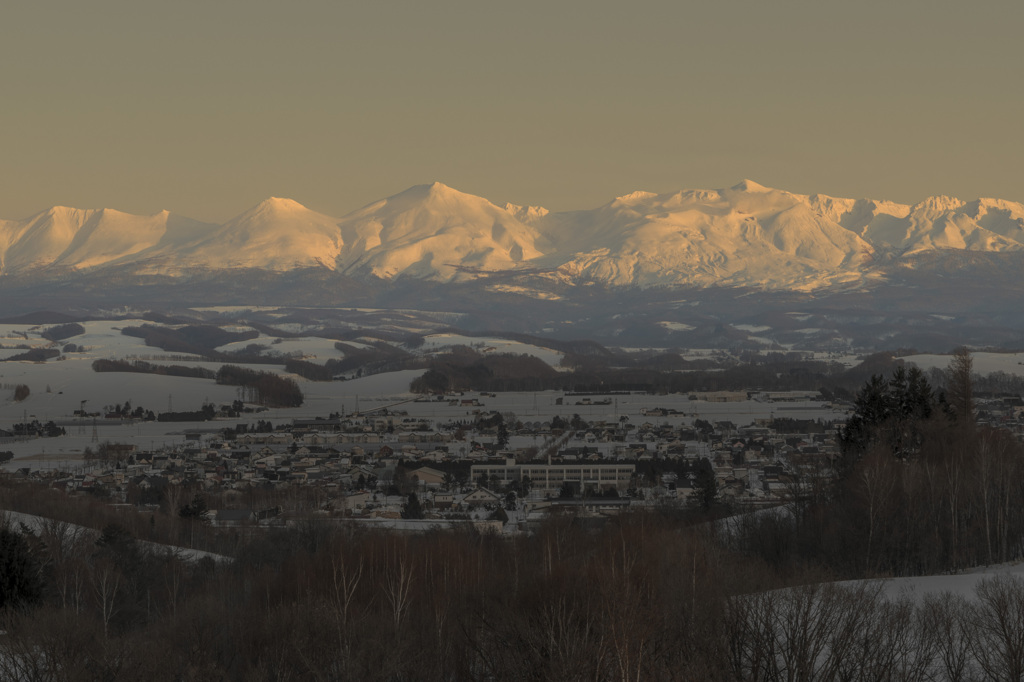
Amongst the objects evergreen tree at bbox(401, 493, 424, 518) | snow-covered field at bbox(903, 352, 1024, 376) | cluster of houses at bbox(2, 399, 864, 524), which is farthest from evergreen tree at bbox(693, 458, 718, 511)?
snow-covered field at bbox(903, 352, 1024, 376)

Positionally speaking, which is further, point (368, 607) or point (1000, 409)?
point (1000, 409)

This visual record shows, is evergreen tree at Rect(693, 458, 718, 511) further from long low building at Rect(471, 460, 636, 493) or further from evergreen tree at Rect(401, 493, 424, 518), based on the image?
long low building at Rect(471, 460, 636, 493)

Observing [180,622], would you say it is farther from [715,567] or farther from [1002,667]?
[1002,667]

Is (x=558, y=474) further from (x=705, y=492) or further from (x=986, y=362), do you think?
(x=986, y=362)

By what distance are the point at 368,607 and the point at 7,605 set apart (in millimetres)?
6982

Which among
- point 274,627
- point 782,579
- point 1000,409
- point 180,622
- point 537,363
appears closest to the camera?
point 274,627

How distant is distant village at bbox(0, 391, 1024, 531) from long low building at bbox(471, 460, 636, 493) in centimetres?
11

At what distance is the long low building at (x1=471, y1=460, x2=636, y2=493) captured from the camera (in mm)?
67188

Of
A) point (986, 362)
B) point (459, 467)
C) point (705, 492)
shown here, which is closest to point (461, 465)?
point (459, 467)

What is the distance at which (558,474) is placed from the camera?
7106cm

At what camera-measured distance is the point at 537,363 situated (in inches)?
7234

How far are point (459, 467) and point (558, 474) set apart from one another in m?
5.42

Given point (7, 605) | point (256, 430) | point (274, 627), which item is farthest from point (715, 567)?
point (256, 430)

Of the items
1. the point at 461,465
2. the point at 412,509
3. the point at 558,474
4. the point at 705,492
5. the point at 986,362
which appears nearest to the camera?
the point at 705,492
